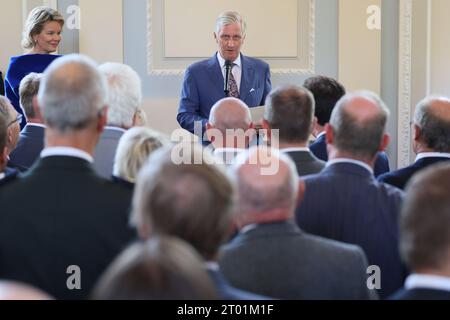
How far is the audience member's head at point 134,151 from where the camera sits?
2.33 metres

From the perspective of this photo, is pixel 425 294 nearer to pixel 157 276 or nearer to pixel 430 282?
pixel 430 282

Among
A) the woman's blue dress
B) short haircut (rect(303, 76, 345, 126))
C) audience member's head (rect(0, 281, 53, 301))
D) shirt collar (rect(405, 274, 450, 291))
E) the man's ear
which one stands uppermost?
the woman's blue dress

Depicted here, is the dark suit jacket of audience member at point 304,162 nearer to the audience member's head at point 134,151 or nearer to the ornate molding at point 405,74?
the audience member's head at point 134,151

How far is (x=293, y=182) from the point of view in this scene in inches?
77.8

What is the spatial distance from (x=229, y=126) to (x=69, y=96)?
1390 mm

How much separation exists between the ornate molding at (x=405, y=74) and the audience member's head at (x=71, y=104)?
3.87 metres

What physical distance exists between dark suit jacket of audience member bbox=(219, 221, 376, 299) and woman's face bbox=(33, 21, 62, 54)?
3005 mm

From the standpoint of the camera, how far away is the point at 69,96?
6.63 feet

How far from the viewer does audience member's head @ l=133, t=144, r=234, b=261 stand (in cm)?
139

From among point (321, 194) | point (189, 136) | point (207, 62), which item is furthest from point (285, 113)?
point (189, 136)

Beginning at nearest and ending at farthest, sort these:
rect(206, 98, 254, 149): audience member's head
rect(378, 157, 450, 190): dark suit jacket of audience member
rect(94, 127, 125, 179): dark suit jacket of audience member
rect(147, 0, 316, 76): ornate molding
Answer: rect(94, 127, 125, 179): dark suit jacket of audience member → rect(378, 157, 450, 190): dark suit jacket of audience member → rect(206, 98, 254, 149): audience member's head → rect(147, 0, 316, 76): ornate molding

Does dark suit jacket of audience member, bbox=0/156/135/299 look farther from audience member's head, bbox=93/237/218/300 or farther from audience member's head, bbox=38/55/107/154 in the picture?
audience member's head, bbox=93/237/218/300

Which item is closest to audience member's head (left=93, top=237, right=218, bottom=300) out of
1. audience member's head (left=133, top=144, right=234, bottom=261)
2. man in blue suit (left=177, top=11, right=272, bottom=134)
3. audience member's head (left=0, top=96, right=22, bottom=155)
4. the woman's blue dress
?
audience member's head (left=133, top=144, right=234, bottom=261)

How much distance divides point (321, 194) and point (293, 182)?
455 mm
